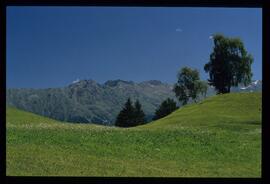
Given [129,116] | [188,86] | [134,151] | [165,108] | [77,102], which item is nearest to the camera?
[134,151]

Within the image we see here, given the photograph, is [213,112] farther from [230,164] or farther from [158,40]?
[158,40]

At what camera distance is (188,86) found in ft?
102

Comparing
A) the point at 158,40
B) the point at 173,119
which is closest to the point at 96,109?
the point at 158,40

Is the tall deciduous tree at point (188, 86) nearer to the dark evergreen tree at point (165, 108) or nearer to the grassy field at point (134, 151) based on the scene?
the dark evergreen tree at point (165, 108)

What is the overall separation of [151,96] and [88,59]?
15284 centimetres

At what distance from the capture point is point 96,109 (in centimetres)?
16138

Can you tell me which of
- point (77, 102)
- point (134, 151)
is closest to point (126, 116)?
point (134, 151)

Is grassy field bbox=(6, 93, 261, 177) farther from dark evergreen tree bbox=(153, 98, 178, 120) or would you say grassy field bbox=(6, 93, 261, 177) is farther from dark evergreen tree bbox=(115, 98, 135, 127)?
dark evergreen tree bbox=(115, 98, 135, 127)

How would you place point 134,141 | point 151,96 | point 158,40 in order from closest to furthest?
1. point 134,141
2. point 158,40
3. point 151,96

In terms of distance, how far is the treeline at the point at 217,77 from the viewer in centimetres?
2562

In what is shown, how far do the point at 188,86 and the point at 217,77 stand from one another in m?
5.01

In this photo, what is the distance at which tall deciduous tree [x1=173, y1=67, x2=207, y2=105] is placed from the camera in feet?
99.8

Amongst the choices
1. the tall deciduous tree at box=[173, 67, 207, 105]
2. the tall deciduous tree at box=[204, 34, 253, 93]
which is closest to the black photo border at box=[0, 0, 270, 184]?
the tall deciduous tree at box=[204, 34, 253, 93]
